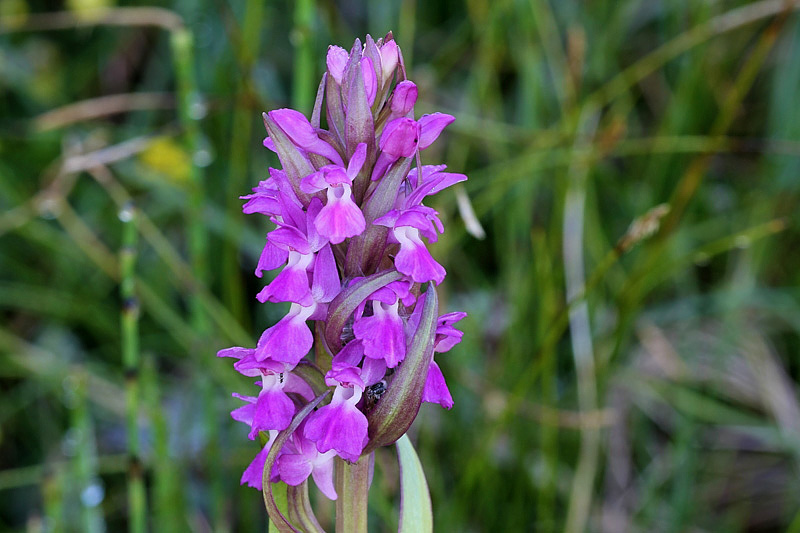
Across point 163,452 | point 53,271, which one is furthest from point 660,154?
point 53,271

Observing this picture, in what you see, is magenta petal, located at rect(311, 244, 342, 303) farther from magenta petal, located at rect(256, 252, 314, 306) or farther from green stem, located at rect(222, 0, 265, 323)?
green stem, located at rect(222, 0, 265, 323)

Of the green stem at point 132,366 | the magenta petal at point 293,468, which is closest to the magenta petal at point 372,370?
the magenta petal at point 293,468

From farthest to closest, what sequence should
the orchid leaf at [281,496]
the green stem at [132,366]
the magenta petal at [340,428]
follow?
1. the green stem at [132,366]
2. the orchid leaf at [281,496]
3. the magenta petal at [340,428]

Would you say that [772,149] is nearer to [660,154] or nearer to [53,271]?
[660,154]

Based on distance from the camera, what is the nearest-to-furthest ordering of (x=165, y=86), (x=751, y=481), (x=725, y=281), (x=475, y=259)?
(x=751, y=481) → (x=725, y=281) → (x=475, y=259) → (x=165, y=86)

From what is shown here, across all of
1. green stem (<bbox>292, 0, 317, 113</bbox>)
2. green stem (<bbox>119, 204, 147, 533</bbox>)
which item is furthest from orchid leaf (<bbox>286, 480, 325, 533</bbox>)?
green stem (<bbox>292, 0, 317, 113</bbox>)

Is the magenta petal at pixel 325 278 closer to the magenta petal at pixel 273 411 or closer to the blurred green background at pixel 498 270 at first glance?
the magenta petal at pixel 273 411

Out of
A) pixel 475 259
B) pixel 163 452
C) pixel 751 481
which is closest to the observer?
pixel 163 452

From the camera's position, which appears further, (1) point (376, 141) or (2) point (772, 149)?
(2) point (772, 149)

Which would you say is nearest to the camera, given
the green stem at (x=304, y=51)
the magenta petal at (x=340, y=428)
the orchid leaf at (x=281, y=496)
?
the magenta petal at (x=340, y=428)
